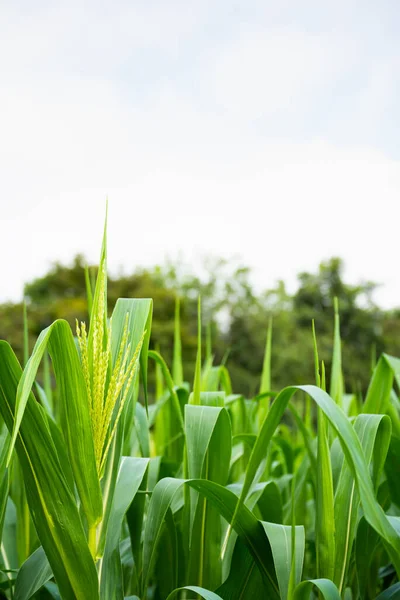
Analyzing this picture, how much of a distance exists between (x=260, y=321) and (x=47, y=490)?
65.8 feet

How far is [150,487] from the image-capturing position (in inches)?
44.8

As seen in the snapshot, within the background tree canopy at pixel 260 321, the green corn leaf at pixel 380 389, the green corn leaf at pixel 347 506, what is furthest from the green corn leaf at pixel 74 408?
the background tree canopy at pixel 260 321

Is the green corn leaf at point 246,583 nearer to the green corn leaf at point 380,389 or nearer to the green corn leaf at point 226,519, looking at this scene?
the green corn leaf at point 226,519

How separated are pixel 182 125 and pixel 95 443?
2634cm

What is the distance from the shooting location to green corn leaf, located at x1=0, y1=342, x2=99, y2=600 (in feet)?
2.25

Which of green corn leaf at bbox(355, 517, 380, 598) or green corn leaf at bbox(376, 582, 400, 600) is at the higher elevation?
green corn leaf at bbox(355, 517, 380, 598)

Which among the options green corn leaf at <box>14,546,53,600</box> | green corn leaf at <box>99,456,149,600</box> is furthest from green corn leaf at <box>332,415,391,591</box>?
green corn leaf at <box>14,546,53,600</box>

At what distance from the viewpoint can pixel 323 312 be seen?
20.8m

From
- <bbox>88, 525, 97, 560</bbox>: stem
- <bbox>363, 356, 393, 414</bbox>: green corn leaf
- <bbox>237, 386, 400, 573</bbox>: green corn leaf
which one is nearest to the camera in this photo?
<bbox>237, 386, 400, 573</bbox>: green corn leaf

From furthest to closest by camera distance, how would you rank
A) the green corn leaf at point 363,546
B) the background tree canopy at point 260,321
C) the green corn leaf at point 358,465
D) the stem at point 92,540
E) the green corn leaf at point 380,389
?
the background tree canopy at point 260,321
the green corn leaf at point 380,389
the green corn leaf at point 363,546
the stem at point 92,540
the green corn leaf at point 358,465

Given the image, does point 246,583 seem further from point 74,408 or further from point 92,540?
point 74,408

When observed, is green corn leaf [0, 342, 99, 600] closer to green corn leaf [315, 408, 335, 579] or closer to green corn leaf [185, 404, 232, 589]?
green corn leaf [185, 404, 232, 589]

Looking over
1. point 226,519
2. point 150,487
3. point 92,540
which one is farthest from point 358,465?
point 150,487

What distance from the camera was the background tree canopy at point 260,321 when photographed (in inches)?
703
